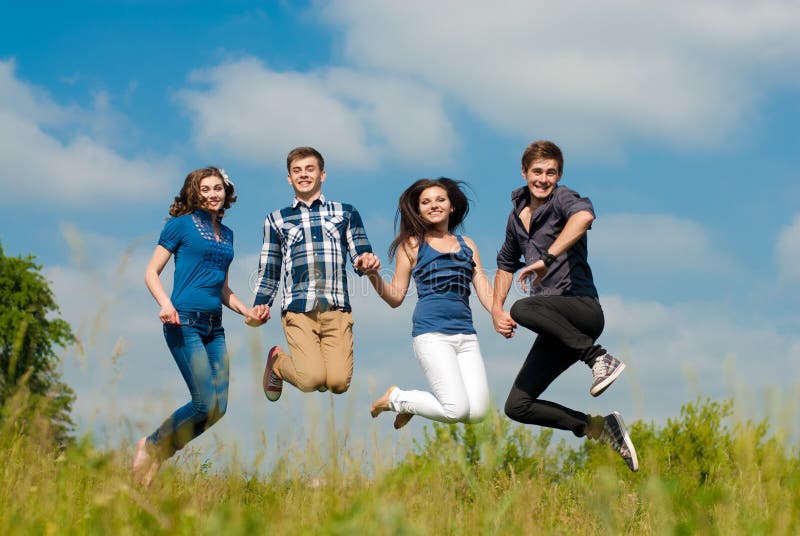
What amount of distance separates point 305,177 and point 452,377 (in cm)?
234

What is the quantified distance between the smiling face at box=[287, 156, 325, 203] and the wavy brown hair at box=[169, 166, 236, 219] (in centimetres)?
65

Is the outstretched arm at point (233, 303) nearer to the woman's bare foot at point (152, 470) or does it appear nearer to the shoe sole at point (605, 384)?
the woman's bare foot at point (152, 470)

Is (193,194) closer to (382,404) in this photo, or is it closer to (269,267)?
(269,267)

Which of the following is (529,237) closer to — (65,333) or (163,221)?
(163,221)

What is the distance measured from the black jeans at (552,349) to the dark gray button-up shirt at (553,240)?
0.36 ft

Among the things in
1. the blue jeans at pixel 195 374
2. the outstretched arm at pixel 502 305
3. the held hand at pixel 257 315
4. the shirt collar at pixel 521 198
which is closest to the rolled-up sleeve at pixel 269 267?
the held hand at pixel 257 315

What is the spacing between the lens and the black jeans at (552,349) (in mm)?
6637

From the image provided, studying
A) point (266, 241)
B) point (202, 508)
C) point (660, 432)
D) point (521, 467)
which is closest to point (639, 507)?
point (202, 508)

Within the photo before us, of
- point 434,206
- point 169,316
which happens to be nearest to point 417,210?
point 434,206

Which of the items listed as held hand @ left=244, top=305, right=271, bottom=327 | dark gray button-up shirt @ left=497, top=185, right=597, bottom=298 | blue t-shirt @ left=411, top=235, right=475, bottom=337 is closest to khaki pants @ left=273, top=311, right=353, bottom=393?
held hand @ left=244, top=305, right=271, bottom=327

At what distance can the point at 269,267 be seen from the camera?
7750mm

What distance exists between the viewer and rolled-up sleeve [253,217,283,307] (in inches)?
303

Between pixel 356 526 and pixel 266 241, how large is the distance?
4765 mm

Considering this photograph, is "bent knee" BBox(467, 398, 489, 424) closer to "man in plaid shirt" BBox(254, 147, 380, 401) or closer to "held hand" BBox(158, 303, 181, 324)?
"man in plaid shirt" BBox(254, 147, 380, 401)
